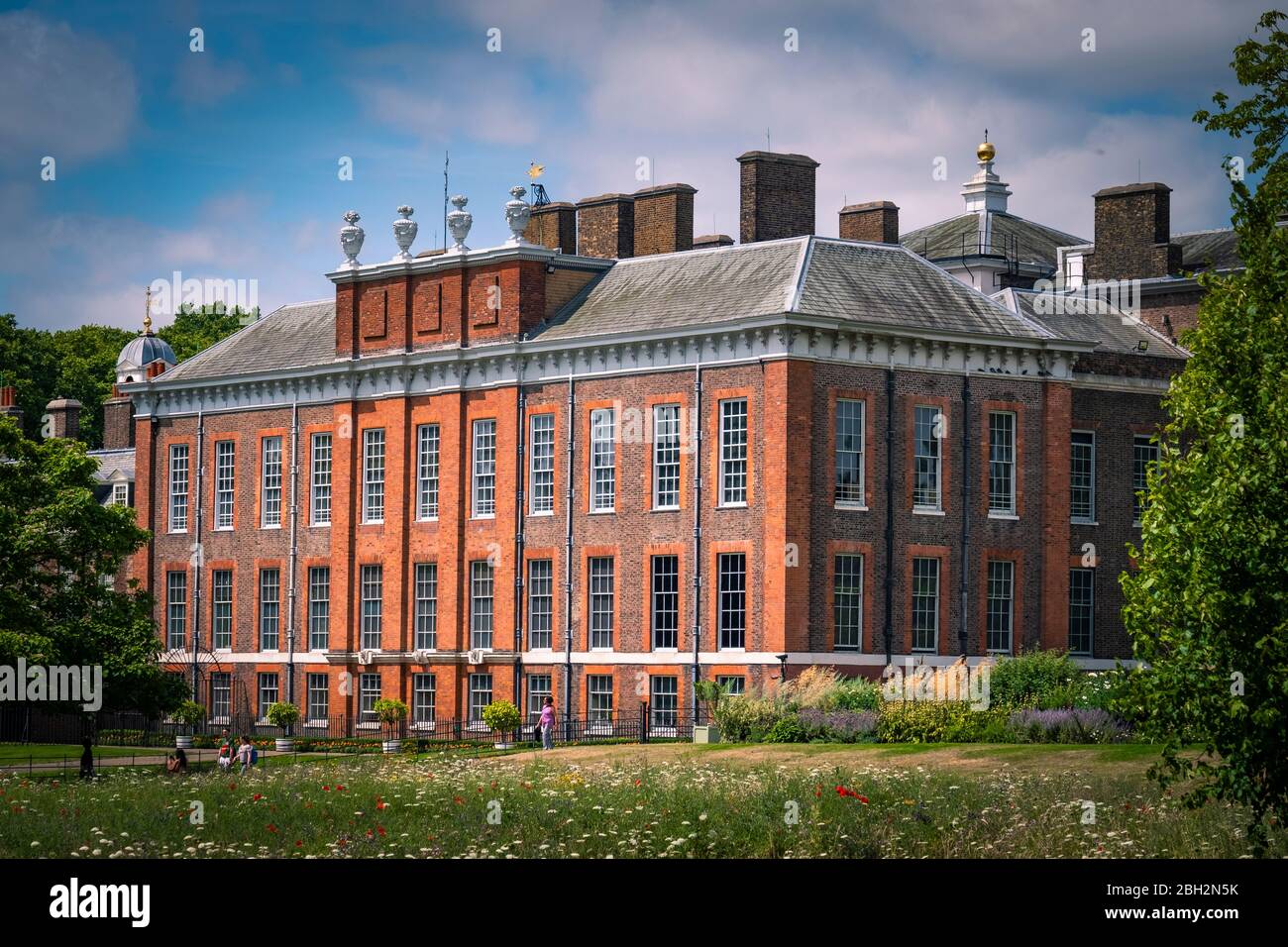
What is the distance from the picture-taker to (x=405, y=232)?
6775 cm

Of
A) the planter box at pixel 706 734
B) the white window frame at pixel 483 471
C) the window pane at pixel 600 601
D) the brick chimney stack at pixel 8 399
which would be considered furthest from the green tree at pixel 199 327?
the planter box at pixel 706 734

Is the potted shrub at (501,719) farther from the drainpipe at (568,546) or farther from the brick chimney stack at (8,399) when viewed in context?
the brick chimney stack at (8,399)

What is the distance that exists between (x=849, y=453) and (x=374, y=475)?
17.3 m

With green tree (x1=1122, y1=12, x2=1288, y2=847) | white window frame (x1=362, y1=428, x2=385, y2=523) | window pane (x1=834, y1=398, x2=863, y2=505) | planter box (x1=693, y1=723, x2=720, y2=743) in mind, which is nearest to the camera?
green tree (x1=1122, y1=12, x2=1288, y2=847)

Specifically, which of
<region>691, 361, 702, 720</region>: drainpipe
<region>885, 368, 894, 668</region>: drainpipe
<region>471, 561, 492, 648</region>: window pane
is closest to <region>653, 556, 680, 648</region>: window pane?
<region>691, 361, 702, 720</region>: drainpipe

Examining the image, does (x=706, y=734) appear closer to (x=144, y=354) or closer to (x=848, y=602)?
(x=848, y=602)

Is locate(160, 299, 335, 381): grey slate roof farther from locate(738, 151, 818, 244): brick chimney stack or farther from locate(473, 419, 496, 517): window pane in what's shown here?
locate(738, 151, 818, 244): brick chimney stack

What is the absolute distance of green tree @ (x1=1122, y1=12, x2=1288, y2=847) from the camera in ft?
88.9

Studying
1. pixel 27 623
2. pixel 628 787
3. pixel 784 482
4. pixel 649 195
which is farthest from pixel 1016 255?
pixel 628 787

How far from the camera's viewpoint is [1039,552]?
60750mm

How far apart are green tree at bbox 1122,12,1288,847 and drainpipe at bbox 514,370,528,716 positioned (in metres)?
35.0

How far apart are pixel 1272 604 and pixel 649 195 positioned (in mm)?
43269

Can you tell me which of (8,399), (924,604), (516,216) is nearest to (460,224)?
(516,216)

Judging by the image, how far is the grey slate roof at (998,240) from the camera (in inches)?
3002
